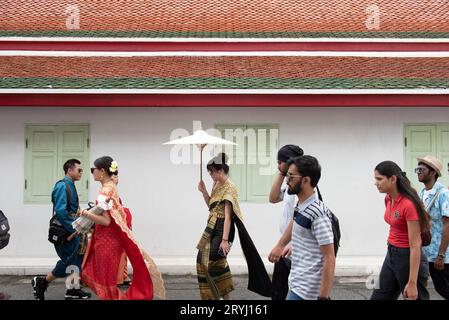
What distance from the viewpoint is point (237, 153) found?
9.52 meters

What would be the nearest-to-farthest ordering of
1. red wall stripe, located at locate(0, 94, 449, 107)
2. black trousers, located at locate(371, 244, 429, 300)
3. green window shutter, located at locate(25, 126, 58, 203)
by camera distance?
black trousers, located at locate(371, 244, 429, 300) → red wall stripe, located at locate(0, 94, 449, 107) → green window shutter, located at locate(25, 126, 58, 203)

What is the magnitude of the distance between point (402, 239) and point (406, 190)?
1.31 feet

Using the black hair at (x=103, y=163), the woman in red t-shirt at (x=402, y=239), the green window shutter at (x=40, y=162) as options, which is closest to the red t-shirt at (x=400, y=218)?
the woman in red t-shirt at (x=402, y=239)

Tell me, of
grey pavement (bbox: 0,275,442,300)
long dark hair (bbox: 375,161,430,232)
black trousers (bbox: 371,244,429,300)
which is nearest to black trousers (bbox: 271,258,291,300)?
black trousers (bbox: 371,244,429,300)

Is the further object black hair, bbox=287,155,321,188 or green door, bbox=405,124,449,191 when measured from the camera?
green door, bbox=405,124,449,191

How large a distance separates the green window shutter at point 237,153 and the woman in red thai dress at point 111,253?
357 cm

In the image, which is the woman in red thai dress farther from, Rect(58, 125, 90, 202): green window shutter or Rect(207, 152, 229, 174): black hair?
Rect(58, 125, 90, 202): green window shutter

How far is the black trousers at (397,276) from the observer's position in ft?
15.6

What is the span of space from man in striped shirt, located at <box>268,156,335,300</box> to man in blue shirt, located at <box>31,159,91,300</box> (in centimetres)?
362

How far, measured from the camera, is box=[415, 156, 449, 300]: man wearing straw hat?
5816 mm

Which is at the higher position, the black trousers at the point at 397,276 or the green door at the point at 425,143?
the green door at the point at 425,143

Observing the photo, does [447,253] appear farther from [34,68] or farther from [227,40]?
[34,68]

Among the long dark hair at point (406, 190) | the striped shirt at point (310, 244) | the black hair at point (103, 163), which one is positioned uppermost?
the black hair at point (103, 163)

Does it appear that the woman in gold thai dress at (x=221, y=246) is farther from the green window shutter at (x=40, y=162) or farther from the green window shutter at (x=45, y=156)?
the green window shutter at (x=40, y=162)
